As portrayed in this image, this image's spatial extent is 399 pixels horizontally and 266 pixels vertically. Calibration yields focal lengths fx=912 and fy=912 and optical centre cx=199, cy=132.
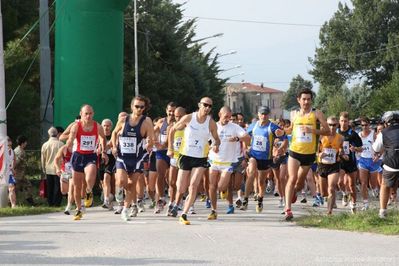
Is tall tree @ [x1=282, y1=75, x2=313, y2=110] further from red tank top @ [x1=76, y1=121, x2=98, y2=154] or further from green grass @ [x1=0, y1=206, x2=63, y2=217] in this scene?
red tank top @ [x1=76, y1=121, x2=98, y2=154]

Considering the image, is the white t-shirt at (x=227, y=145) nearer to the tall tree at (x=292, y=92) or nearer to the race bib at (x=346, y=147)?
the race bib at (x=346, y=147)

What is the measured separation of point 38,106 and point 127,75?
15.0 meters

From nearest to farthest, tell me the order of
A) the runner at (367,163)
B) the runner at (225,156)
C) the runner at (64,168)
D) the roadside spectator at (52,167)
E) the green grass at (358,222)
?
the green grass at (358,222) → the runner at (225,156) → the runner at (64,168) → the roadside spectator at (52,167) → the runner at (367,163)

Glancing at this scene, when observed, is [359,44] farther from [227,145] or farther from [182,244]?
[182,244]

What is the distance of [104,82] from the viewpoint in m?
21.0

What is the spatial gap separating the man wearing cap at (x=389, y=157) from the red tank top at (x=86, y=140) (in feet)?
14.8

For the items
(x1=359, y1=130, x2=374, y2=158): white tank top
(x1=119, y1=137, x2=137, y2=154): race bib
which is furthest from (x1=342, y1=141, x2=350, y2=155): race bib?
(x1=119, y1=137, x2=137, y2=154): race bib

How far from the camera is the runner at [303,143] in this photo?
14.0m

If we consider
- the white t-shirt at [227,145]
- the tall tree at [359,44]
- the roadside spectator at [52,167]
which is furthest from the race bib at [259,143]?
the tall tree at [359,44]

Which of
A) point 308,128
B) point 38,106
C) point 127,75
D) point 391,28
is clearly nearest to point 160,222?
point 308,128

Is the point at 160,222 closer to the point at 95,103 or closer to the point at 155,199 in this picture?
the point at 155,199

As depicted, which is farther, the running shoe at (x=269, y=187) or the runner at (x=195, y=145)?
the running shoe at (x=269, y=187)

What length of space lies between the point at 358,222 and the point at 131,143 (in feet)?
11.8

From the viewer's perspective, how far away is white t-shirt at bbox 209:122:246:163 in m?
15.2
